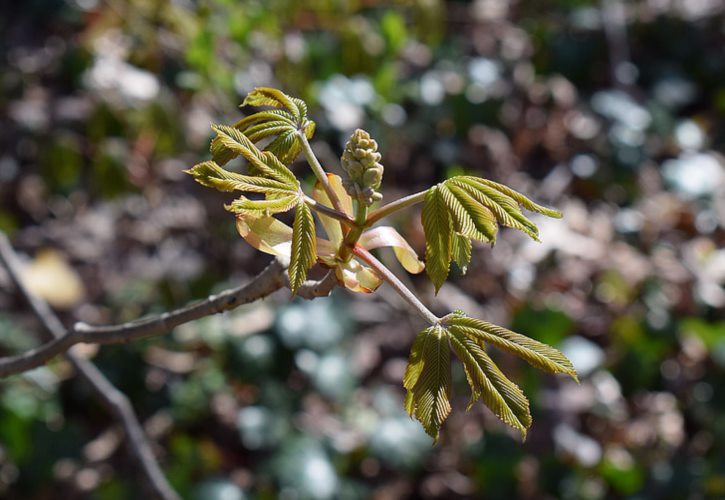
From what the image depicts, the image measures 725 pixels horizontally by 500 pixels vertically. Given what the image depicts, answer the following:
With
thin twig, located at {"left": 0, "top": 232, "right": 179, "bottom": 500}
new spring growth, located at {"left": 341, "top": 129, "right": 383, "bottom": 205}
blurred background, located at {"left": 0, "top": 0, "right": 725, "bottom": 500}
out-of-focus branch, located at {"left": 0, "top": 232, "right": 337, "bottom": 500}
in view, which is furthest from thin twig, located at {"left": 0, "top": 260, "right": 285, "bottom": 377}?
blurred background, located at {"left": 0, "top": 0, "right": 725, "bottom": 500}

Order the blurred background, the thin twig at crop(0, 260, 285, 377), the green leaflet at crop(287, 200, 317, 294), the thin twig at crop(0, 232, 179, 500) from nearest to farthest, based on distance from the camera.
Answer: the green leaflet at crop(287, 200, 317, 294) < the thin twig at crop(0, 260, 285, 377) < the thin twig at crop(0, 232, 179, 500) < the blurred background

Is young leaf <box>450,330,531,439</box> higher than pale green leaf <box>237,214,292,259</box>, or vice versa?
pale green leaf <box>237,214,292,259</box>

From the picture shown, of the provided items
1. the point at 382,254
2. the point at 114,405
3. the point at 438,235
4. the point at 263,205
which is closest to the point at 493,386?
the point at 438,235

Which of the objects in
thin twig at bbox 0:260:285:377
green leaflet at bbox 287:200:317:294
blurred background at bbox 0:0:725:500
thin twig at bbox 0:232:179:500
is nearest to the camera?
green leaflet at bbox 287:200:317:294

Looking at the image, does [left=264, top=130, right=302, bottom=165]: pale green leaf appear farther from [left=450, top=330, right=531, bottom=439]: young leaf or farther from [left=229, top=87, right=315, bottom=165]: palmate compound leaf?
[left=450, top=330, right=531, bottom=439]: young leaf

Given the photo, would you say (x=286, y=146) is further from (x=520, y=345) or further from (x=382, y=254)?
(x=382, y=254)

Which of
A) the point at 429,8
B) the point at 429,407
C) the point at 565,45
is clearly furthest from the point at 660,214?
the point at 429,407

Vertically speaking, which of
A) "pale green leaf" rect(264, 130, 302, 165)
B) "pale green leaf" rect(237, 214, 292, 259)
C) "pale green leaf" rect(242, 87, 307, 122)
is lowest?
"pale green leaf" rect(237, 214, 292, 259)
